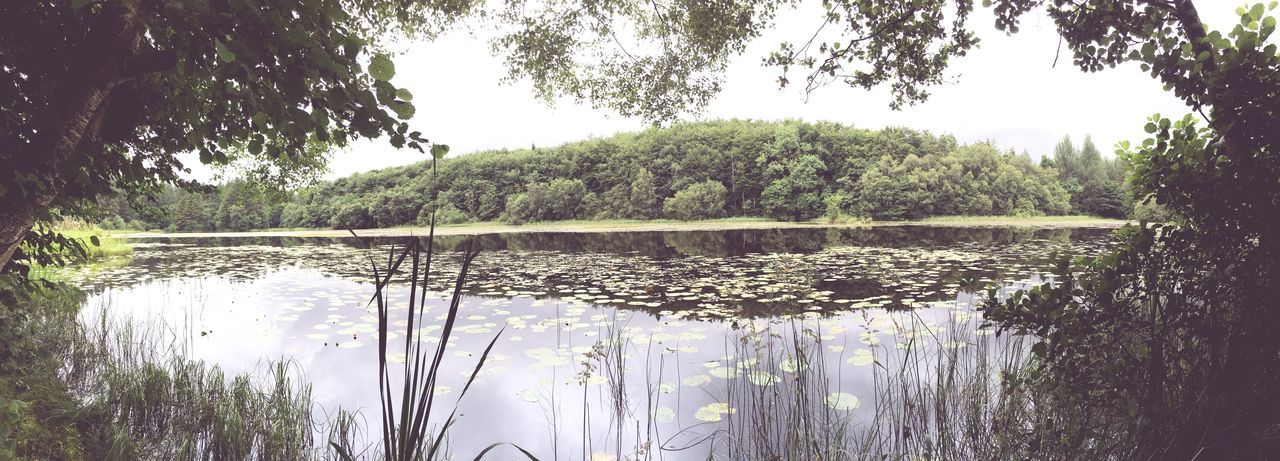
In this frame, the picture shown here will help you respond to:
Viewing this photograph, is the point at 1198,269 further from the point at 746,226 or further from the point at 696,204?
the point at 696,204

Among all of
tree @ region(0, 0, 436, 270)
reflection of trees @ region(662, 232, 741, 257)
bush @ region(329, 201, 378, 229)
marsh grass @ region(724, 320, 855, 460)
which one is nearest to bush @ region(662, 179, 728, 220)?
reflection of trees @ region(662, 232, 741, 257)

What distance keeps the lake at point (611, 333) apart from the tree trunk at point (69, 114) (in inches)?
81.7

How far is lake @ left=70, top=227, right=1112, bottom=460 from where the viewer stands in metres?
3.67

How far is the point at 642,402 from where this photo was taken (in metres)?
4.05

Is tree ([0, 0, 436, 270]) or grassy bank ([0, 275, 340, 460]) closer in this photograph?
tree ([0, 0, 436, 270])

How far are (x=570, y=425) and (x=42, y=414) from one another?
→ 3.43 m


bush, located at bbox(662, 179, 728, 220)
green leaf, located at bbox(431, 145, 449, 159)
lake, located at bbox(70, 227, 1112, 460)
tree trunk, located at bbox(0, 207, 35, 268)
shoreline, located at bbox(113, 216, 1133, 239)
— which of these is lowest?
lake, located at bbox(70, 227, 1112, 460)

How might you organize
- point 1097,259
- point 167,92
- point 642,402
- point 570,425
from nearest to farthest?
point 167,92, point 1097,259, point 570,425, point 642,402

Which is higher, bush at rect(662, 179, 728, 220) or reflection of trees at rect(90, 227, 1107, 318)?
bush at rect(662, 179, 728, 220)

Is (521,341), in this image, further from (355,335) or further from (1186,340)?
(1186,340)

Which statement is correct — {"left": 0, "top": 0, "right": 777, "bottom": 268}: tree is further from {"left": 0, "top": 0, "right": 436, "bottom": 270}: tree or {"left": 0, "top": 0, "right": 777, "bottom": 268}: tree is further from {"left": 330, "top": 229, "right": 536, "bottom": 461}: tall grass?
{"left": 330, "top": 229, "right": 536, "bottom": 461}: tall grass

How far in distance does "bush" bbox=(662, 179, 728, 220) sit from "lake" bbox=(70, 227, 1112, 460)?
147ft

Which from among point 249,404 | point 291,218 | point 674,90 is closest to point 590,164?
point 291,218

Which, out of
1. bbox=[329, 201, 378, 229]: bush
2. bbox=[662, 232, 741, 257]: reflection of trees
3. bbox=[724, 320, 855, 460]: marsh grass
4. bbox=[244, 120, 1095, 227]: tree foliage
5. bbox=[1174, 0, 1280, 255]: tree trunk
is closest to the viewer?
bbox=[1174, 0, 1280, 255]: tree trunk
